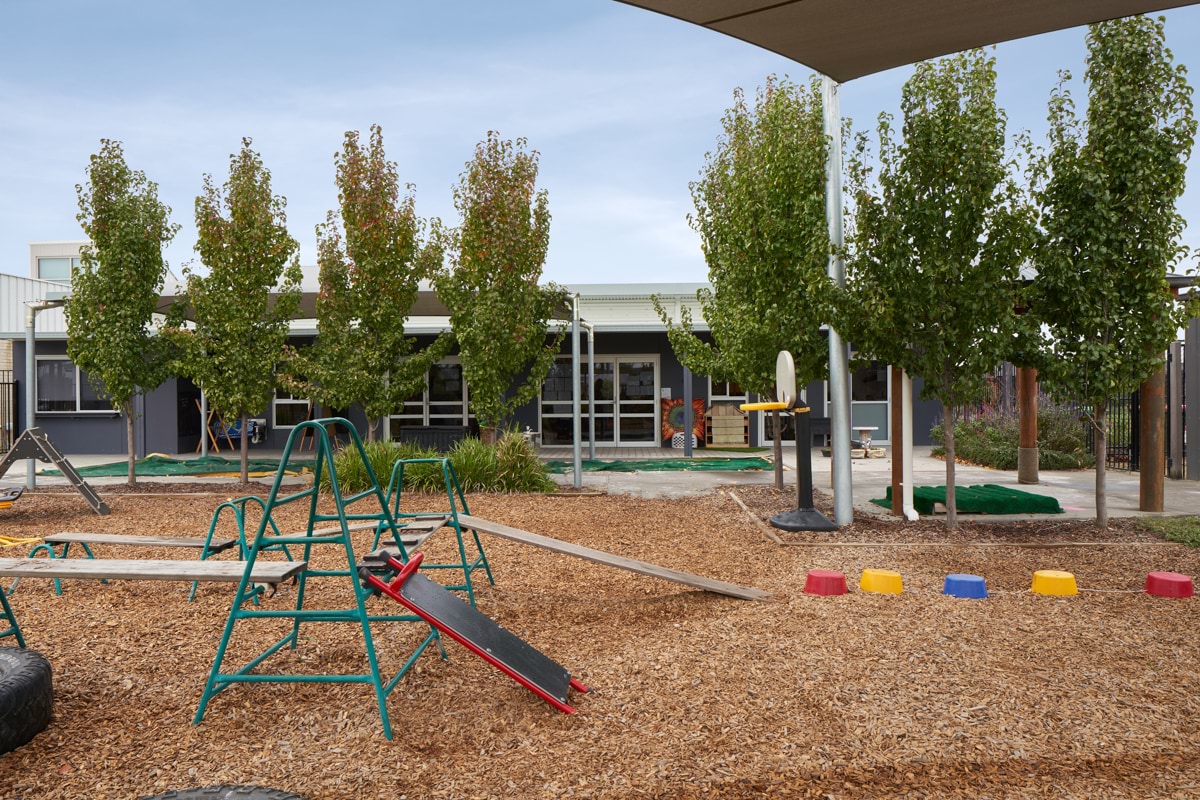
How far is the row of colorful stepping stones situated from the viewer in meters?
5.36

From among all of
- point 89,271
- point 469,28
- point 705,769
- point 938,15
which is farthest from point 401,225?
point 705,769

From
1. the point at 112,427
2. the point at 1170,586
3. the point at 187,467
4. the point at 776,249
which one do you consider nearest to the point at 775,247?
the point at 776,249

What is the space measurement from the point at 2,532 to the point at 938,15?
9.66 meters

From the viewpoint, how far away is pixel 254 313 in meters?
11.9

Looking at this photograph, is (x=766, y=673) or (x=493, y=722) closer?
(x=493, y=722)

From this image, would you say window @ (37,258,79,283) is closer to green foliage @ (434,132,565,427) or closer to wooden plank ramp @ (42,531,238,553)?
green foliage @ (434,132,565,427)

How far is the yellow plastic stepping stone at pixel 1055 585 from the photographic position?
5422 millimetres

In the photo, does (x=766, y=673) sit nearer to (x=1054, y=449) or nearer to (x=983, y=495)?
(x=983, y=495)

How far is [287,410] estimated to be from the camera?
20562 millimetres

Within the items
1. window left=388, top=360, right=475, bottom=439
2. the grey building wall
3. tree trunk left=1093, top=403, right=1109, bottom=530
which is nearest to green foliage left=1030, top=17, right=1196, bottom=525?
tree trunk left=1093, top=403, right=1109, bottom=530

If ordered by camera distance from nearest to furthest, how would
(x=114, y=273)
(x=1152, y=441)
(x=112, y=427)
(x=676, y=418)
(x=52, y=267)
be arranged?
(x=1152, y=441)
(x=114, y=273)
(x=112, y=427)
(x=676, y=418)
(x=52, y=267)

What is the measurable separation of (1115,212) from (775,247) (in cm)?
320

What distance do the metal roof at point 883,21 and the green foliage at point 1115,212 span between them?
4.58m

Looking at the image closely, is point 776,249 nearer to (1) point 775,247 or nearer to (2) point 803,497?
(1) point 775,247
